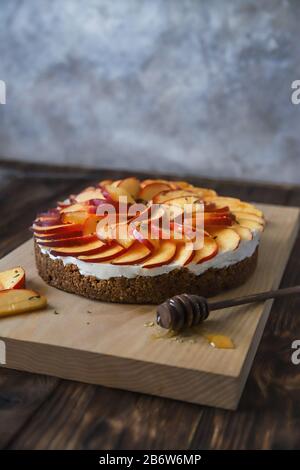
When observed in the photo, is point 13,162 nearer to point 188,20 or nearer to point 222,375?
point 188,20

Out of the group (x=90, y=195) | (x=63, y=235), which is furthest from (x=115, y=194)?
(x=63, y=235)

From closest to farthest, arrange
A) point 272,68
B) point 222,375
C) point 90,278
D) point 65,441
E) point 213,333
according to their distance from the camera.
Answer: point 65,441
point 222,375
point 213,333
point 90,278
point 272,68

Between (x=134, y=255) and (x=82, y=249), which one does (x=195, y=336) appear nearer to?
(x=134, y=255)

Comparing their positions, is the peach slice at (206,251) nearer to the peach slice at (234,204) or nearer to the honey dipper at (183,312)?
the honey dipper at (183,312)

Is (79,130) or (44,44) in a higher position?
(44,44)

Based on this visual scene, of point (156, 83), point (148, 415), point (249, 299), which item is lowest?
point (148, 415)

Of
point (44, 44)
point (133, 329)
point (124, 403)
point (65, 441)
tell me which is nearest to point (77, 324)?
point (133, 329)

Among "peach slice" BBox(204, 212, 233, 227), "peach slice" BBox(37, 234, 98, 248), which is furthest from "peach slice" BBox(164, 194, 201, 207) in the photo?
"peach slice" BBox(37, 234, 98, 248)
